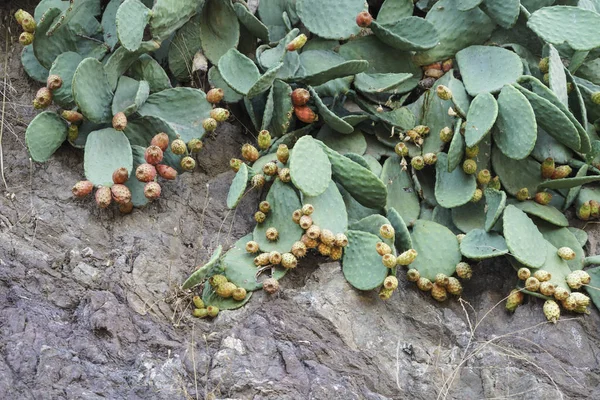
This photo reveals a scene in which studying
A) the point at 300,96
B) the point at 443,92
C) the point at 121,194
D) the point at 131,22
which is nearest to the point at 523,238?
the point at 443,92

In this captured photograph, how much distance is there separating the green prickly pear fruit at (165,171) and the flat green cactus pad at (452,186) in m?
1.08

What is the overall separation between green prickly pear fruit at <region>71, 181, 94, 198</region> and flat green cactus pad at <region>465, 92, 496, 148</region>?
1491 millimetres

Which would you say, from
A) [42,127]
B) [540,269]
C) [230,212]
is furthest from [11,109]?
[540,269]

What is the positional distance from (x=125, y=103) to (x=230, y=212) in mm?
647

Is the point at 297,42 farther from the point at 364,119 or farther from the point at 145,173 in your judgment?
the point at 145,173

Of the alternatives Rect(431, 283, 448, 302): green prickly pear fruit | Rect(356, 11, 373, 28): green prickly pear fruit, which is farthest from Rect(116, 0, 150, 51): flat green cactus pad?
Rect(431, 283, 448, 302): green prickly pear fruit

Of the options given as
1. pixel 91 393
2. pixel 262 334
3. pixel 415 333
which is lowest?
pixel 415 333

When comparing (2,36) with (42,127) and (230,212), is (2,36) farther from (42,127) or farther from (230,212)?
(230,212)

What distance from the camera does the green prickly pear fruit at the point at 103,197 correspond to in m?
2.98

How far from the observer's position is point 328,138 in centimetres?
340

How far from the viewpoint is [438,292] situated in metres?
2.98

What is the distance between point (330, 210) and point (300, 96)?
56 centimetres

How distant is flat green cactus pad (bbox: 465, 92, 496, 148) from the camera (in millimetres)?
3088

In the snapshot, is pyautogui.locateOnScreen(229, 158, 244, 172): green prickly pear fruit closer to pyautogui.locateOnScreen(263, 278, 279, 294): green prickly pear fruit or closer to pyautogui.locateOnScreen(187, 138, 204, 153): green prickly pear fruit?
pyautogui.locateOnScreen(187, 138, 204, 153): green prickly pear fruit
